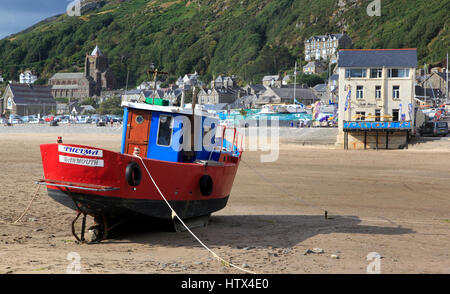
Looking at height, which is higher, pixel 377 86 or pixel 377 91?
pixel 377 86

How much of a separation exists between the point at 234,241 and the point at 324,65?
161m

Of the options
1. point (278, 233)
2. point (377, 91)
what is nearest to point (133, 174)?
point (278, 233)

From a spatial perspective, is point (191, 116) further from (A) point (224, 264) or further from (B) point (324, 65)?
(B) point (324, 65)

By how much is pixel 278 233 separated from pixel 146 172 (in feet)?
10.4

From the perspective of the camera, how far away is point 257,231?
469 inches

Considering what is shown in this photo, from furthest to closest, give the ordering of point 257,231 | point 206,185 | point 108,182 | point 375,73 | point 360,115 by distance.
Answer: point 375,73 → point 360,115 → point 206,185 → point 257,231 → point 108,182

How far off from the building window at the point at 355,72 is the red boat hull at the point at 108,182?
36116mm

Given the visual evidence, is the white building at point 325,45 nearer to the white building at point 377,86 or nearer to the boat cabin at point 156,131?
the white building at point 377,86

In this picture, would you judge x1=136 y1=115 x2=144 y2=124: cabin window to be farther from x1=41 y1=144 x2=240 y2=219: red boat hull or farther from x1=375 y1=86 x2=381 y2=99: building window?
x1=375 y1=86 x2=381 y2=99: building window

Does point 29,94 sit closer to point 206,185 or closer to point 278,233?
Result: point 206,185

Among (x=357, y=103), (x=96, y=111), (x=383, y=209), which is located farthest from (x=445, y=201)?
(x=96, y=111)

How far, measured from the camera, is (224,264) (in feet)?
28.6

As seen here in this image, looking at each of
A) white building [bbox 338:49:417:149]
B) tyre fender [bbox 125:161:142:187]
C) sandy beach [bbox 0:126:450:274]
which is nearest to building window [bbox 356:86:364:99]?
white building [bbox 338:49:417:149]

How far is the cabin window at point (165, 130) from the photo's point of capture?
39.7 ft
